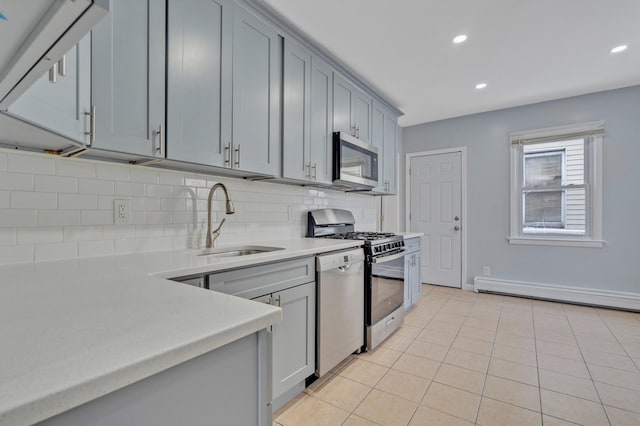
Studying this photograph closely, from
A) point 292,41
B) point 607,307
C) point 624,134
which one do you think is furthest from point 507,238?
point 292,41

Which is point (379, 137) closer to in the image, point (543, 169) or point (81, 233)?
point (543, 169)

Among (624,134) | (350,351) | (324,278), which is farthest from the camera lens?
(624,134)

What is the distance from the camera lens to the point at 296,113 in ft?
7.74

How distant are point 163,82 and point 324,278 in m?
1.42

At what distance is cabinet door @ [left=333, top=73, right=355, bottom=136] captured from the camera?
9.21 feet

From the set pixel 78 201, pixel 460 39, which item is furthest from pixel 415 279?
pixel 78 201

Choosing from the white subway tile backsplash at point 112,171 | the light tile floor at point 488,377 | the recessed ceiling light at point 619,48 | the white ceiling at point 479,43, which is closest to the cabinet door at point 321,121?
the white ceiling at point 479,43

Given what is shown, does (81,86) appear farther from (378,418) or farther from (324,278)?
(378,418)

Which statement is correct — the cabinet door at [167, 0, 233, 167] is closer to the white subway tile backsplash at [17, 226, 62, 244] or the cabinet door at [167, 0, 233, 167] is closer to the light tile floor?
the white subway tile backsplash at [17, 226, 62, 244]

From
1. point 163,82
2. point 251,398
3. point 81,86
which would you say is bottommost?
point 251,398

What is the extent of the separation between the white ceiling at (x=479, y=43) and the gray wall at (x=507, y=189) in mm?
312

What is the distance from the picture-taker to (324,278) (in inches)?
77.9

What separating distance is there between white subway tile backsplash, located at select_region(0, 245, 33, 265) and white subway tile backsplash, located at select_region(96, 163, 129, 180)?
0.44 metres

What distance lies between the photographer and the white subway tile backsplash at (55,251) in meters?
1.34
